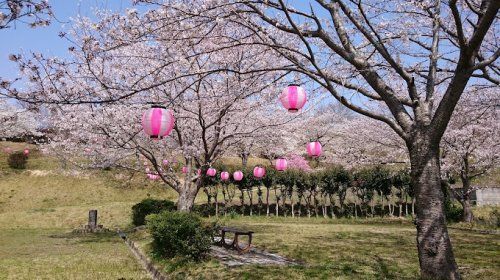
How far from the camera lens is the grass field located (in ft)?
28.3

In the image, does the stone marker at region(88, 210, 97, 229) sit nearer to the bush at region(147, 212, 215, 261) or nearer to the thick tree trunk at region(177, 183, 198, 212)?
the thick tree trunk at region(177, 183, 198, 212)

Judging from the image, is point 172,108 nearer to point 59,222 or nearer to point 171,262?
point 171,262

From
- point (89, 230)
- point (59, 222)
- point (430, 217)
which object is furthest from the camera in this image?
point (59, 222)

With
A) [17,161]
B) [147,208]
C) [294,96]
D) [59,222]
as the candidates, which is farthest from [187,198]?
[17,161]

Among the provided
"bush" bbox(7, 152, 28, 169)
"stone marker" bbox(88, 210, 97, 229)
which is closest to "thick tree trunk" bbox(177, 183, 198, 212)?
"stone marker" bbox(88, 210, 97, 229)

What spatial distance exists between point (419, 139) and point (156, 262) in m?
6.95

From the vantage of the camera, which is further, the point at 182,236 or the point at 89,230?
the point at 89,230

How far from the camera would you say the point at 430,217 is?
6254 millimetres

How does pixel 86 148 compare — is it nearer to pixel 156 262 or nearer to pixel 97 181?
pixel 156 262

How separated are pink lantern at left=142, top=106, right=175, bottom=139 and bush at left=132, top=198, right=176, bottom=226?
14432 mm

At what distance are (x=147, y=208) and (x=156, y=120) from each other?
50.9 feet

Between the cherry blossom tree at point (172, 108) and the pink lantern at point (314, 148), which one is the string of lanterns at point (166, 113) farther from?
the pink lantern at point (314, 148)

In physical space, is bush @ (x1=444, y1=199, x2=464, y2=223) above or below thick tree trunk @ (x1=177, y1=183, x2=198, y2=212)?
below

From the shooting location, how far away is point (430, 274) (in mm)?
6176
